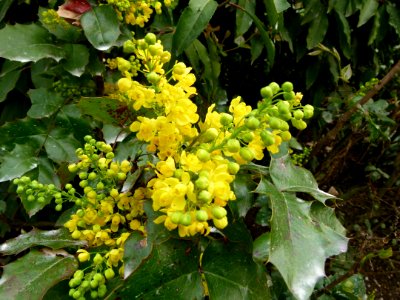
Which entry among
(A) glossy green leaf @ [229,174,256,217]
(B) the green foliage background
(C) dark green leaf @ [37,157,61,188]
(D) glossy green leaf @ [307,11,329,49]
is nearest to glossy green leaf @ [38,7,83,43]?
(B) the green foliage background

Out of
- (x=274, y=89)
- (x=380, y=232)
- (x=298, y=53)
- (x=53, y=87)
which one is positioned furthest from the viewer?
(x=380, y=232)

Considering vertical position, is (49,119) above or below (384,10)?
below

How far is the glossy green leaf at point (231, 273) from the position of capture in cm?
77

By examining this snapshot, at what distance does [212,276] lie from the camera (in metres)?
0.79

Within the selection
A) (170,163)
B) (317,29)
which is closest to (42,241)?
(170,163)

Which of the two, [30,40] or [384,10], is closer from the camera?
[30,40]

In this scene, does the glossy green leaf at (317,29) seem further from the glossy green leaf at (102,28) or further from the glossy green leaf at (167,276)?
the glossy green leaf at (167,276)

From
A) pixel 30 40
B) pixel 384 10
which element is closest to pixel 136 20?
pixel 30 40

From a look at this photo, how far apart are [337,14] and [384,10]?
265 millimetres

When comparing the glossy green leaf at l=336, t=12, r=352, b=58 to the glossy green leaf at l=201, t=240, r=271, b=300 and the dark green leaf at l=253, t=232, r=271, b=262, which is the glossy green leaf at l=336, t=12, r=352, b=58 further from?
the glossy green leaf at l=201, t=240, r=271, b=300

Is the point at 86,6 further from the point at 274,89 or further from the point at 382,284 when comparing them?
the point at 382,284

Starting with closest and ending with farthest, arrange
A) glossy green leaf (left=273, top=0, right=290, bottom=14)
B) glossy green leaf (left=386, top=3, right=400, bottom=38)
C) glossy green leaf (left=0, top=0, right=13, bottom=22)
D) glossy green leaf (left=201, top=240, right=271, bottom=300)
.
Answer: glossy green leaf (left=201, top=240, right=271, bottom=300) → glossy green leaf (left=273, top=0, right=290, bottom=14) → glossy green leaf (left=0, top=0, right=13, bottom=22) → glossy green leaf (left=386, top=3, right=400, bottom=38)

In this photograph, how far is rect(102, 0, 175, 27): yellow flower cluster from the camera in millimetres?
1130

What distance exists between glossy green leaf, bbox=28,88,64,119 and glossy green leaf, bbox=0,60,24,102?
0.70 feet
